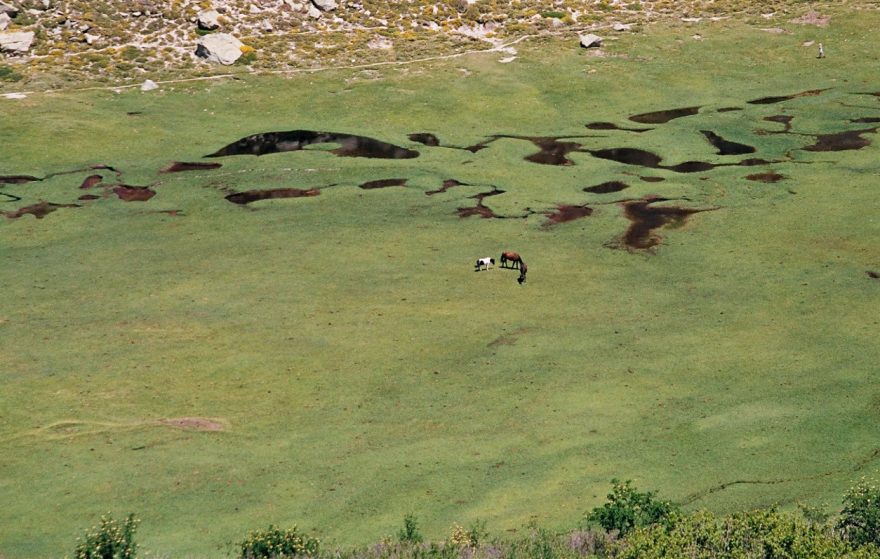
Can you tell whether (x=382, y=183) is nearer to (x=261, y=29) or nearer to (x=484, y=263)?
(x=484, y=263)

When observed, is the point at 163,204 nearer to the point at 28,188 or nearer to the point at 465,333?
the point at 28,188

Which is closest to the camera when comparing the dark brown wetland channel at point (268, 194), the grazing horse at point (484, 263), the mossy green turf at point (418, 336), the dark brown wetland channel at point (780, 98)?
the mossy green turf at point (418, 336)

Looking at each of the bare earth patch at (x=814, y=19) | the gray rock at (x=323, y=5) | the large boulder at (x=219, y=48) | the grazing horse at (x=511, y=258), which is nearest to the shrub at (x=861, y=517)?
the grazing horse at (x=511, y=258)

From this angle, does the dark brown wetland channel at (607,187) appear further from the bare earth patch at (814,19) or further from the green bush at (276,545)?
the bare earth patch at (814,19)

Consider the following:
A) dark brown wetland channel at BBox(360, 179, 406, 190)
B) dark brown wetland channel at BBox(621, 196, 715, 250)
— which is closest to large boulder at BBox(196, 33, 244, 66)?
dark brown wetland channel at BBox(360, 179, 406, 190)

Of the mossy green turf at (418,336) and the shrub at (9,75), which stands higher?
the mossy green turf at (418,336)

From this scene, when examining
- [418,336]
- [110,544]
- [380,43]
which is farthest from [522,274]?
[380,43]

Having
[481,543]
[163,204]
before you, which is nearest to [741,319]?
[481,543]

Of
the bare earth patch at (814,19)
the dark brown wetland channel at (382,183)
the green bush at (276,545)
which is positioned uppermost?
the bare earth patch at (814,19)
